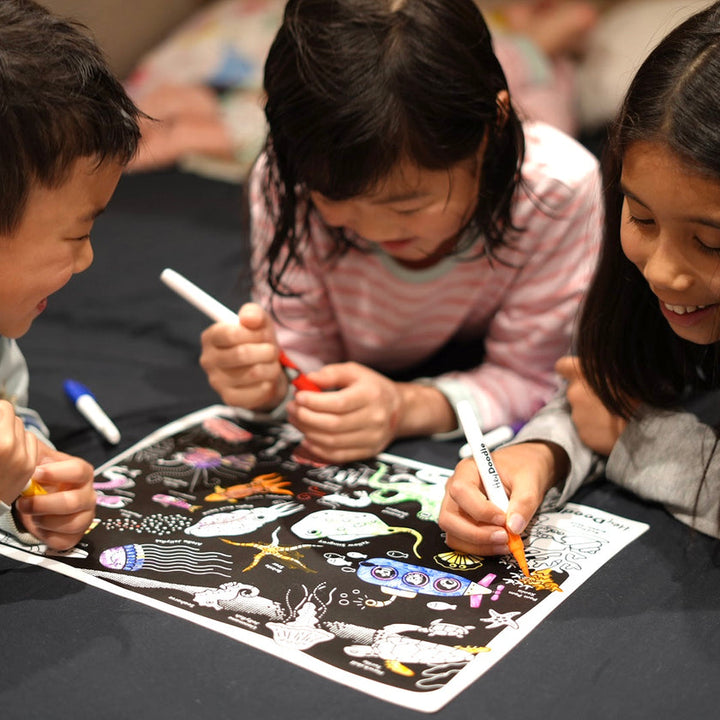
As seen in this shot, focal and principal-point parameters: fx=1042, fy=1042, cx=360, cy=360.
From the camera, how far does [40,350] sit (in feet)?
3.67

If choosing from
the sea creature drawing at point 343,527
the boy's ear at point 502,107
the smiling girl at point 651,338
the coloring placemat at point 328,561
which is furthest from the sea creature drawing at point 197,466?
the boy's ear at point 502,107

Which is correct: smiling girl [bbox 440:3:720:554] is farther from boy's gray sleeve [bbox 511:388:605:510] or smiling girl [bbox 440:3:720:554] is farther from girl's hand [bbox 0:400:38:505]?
girl's hand [bbox 0:400:38:505]

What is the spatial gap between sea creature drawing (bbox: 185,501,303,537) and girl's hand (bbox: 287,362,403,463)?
0.08 m

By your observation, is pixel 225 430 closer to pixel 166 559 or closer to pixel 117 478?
pixel 117 478

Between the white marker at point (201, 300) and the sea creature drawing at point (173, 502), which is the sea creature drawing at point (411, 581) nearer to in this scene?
Result: the sea creature drawing at point (173, 502)

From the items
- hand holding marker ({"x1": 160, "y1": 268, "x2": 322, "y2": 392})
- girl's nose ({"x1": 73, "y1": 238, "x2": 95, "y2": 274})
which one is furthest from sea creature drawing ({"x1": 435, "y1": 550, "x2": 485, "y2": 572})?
girl's nose ({"x1": 73, "y1": 238, "x2": 95, "y2": 274})

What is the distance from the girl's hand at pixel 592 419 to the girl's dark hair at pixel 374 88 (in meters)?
0.21

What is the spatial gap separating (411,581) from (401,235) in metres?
0.30

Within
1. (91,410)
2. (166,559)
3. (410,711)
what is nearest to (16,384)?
(91,410)

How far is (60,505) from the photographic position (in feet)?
2.32

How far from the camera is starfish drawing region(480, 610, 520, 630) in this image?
2.08 ft

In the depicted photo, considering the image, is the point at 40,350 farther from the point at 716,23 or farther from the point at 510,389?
the point at 716,23

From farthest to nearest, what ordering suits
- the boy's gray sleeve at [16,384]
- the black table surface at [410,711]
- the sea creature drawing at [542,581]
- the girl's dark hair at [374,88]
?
the boy's gray sleeve at [16,384] → the girl's dark hair at [374,88] → the sea creature drawing at [542,581] → the black table surface at [410,711]

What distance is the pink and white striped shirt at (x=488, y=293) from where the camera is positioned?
0.98 meters
